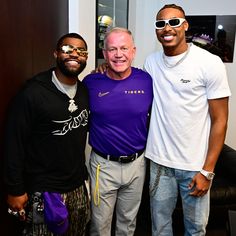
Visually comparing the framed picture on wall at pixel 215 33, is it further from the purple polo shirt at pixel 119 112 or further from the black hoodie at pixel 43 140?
the black hoodie at pixel 43 140

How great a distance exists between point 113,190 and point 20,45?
3.11ft

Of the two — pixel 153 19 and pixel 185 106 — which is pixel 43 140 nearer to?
pixel 185 106

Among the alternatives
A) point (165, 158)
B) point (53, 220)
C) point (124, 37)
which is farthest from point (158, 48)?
point (53, 220)

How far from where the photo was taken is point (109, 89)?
1.63 m

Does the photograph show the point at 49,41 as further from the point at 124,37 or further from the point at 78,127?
the point at 78,127

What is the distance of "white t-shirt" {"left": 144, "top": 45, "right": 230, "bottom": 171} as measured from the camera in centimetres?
149

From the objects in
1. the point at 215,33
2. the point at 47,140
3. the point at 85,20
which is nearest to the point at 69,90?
the point at 47,140

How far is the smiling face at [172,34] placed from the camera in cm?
152

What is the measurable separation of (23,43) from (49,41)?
13.5 inches

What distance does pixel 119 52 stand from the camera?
1.60m

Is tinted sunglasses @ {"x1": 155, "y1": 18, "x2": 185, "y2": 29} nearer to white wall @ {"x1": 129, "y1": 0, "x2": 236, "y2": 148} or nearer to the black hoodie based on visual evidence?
the black hoodie

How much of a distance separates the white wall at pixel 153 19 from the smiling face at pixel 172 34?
5.03 ft

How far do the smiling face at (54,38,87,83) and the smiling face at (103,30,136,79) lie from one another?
221 millimetres

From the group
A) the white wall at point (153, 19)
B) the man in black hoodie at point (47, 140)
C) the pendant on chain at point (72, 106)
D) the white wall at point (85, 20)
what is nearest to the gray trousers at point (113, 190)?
the man in black hoodie at point (47, 140)
